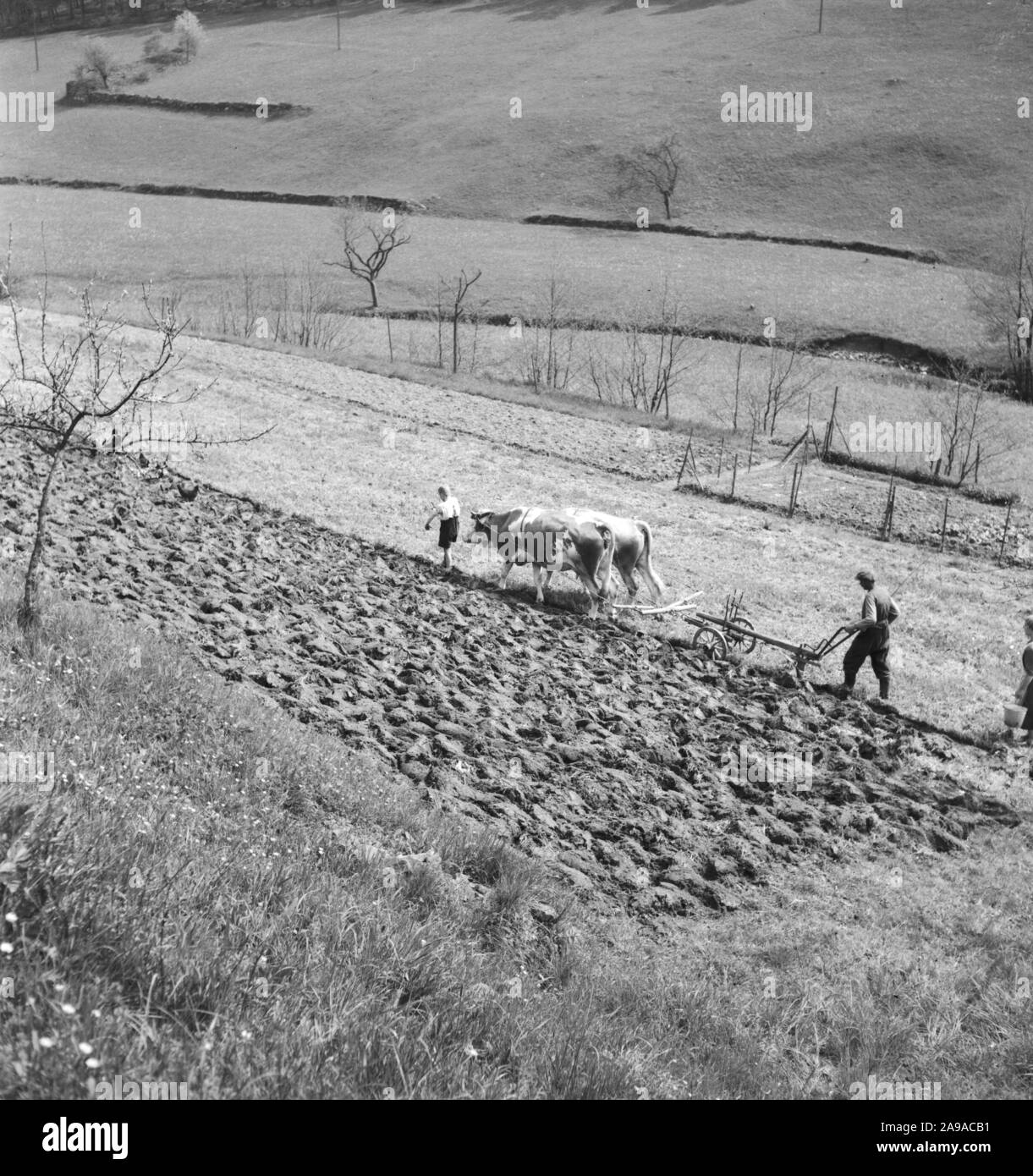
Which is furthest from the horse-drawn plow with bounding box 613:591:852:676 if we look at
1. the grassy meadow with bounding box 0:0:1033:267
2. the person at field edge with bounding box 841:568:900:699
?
the grassy meadow with bounding box 0:0:1033:267

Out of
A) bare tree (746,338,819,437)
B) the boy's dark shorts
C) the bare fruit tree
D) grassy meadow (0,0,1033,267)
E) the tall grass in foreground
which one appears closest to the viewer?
the tall grass in foreground

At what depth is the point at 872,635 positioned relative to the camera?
15.1 meters

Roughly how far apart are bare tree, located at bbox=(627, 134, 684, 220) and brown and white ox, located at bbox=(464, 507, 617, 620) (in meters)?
64.7

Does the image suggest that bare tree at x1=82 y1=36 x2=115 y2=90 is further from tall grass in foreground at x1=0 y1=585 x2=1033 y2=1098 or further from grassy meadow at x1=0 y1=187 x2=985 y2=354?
tall grass in foreground at x1=0 y1=585 x2=1033 y2=1098

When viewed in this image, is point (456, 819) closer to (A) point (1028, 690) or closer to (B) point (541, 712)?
(B) point (541, 712)

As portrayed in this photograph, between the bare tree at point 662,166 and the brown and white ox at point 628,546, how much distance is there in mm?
64273

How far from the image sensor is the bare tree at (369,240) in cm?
6169

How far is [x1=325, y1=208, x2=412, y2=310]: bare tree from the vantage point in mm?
61688

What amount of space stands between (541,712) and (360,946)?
23.9 ft

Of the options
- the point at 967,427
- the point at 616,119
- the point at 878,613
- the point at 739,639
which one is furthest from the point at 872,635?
the point at 616,119

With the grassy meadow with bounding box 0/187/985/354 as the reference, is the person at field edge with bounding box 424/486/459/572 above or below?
below

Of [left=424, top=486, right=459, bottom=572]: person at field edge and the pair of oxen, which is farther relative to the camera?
[left=424, top=486, right=459, bottom=572]: person at field edge
